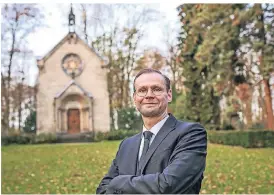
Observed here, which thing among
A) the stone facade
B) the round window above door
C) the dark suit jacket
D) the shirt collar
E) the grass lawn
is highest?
the round window above door

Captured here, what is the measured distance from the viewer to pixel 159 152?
1.05 metres

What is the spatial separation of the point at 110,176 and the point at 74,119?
42.1ft

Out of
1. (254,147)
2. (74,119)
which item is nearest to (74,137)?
(74,119)

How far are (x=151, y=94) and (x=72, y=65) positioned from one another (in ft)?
41.3

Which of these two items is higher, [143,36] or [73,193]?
[143,36]

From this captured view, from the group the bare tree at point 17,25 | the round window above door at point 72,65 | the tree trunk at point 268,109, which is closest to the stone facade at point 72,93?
the round window above door at point 72,65

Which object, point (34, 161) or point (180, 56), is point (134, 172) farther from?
point (180, 56)

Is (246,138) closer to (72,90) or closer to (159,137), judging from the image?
(159,137)

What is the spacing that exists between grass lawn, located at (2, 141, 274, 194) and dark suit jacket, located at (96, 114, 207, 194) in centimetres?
326

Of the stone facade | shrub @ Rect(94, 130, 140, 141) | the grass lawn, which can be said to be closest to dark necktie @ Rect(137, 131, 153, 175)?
the grass lawn

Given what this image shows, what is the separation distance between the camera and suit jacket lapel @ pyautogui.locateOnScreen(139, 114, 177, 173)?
41.6 inches

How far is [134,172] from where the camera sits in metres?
1.09

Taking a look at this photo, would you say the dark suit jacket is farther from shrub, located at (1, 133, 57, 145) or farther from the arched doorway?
the arched doorway

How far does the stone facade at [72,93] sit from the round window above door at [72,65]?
107 mm
